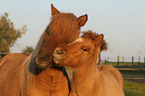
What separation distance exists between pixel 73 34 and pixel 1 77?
A: 186 cm

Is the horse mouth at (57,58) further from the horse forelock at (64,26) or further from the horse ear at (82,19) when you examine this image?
the horse ear at (82,19)

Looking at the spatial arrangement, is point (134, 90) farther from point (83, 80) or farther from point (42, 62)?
point (42, 62)

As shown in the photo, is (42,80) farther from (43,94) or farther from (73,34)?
(73,34)

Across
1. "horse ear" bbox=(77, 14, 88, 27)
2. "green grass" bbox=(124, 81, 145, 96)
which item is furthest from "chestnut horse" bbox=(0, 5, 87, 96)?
"green grass" bbox=(124, 81, 145, 96)

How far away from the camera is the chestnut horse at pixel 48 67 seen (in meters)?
2.19

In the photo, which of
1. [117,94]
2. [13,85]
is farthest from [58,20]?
[117,94]

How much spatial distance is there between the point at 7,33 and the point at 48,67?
113 ft

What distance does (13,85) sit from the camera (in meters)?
3.06

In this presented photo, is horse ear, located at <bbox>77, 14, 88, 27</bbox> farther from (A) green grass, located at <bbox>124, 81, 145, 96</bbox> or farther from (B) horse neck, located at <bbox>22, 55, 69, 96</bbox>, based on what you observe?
(A) green grass, located at <bbox>124, 81, 145, 96</bbox>

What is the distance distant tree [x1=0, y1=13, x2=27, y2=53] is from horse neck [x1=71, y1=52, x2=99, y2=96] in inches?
1271

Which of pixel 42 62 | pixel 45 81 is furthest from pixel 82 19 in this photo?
→ pixel 45 81

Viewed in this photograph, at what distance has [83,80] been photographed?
10.5ft

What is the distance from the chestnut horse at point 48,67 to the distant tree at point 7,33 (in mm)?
32403

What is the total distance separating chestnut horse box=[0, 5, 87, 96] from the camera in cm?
219
